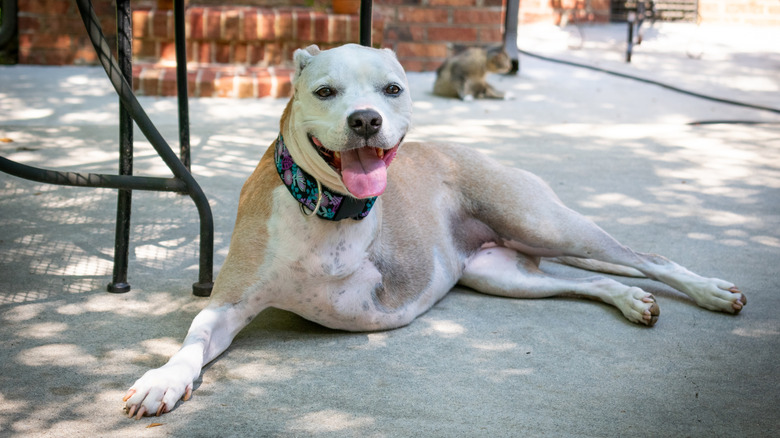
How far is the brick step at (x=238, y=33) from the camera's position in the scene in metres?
6.55

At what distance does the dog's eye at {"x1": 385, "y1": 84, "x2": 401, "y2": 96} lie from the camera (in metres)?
2.21

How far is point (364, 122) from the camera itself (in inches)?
80.7

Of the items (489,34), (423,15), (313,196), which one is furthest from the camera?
(489,34)

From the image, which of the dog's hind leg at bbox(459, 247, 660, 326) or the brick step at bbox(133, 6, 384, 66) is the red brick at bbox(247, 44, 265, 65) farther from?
the dog's hind leg at bbox(459, 247, 660, 326)

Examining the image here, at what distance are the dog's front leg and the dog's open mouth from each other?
520 mm

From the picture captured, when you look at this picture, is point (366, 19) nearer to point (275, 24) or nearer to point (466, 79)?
point (466, 79)

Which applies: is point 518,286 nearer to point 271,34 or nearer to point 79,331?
point 79,331

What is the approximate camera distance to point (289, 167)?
226 centimetres

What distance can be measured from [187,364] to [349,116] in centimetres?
78

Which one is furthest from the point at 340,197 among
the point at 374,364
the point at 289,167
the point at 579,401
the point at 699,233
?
the point at 699,233

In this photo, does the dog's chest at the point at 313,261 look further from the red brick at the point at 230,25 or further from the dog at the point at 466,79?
the red brick at the point at 230,25

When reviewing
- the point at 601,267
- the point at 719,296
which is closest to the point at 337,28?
the point at 601,267

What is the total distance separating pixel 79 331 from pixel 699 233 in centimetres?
264

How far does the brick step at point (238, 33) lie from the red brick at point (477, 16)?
133 centimetres
